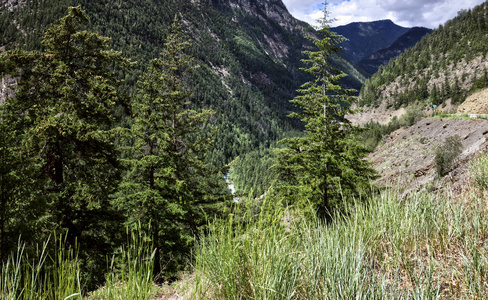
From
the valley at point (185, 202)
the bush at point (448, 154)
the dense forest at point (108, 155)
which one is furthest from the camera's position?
the bush at point (448, 154)

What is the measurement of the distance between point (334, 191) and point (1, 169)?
9.58 m

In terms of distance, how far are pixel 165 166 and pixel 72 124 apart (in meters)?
3.89

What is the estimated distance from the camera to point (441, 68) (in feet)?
291

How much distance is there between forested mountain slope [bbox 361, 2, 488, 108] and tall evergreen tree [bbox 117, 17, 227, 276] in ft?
251

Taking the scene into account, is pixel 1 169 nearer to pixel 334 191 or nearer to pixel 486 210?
pixel 486 210

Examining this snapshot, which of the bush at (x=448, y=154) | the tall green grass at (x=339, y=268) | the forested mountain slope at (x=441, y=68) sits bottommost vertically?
the tall green grass at (x=339, y=268)

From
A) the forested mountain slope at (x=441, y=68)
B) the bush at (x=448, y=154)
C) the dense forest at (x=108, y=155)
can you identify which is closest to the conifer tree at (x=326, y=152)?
the dense forest at (x=108, y=155)

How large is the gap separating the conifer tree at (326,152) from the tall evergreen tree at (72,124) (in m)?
5.96

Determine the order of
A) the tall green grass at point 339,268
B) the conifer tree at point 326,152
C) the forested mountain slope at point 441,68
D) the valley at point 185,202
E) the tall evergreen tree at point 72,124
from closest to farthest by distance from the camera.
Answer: the tall green grass at point 339,268 → the valley at point 185,202 → the tall evergreen tree at point 72,124 → the conifer tree at point 326,152 → the forested mountain slope at point 441,68

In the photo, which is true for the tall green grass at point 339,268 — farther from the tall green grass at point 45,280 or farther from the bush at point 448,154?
the bush at point 448,154

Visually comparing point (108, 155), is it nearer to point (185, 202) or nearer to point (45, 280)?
point (185, 202)

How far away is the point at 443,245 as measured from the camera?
210 centimetres

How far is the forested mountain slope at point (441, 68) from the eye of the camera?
75.8 metres

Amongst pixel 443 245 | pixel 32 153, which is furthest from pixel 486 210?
pixel 32 153
